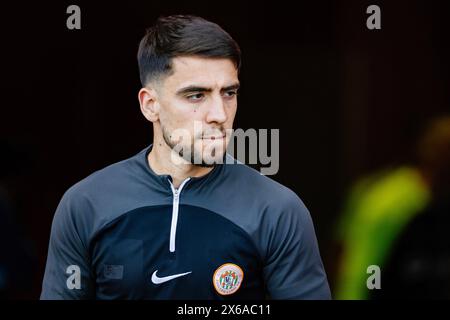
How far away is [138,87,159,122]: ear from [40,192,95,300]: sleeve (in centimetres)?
32

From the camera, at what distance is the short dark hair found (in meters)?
2.00

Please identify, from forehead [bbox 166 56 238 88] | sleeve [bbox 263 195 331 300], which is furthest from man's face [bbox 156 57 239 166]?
sleeve [bbox 263 195 331 300]

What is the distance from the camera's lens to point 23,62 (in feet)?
10.3

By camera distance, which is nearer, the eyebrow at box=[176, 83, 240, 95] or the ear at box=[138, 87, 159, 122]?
the eyebrow at box=[176, 83, 240, 95]

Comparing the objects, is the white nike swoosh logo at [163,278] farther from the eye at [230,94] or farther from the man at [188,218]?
the eye at [230,94]

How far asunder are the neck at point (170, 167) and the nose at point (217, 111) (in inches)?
6.5

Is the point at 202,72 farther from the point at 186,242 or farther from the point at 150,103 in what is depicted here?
the point at 186,242

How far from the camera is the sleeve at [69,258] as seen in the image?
81.2 inches

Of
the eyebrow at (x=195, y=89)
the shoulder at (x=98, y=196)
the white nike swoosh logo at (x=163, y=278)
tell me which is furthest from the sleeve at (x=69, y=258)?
the eyebrow at (x=195, y=89)

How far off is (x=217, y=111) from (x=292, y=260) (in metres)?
0.44

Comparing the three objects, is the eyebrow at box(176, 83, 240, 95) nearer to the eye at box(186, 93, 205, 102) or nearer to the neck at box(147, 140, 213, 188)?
the eye at box(186, 93, 205, 102)

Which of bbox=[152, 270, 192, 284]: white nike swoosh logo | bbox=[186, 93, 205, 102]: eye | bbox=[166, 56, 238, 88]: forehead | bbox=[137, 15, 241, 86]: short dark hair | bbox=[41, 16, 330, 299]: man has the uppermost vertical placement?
bbox=[137, 15, 241, 86]: short dark hair

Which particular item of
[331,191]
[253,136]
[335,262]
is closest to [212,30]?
[253,136]
